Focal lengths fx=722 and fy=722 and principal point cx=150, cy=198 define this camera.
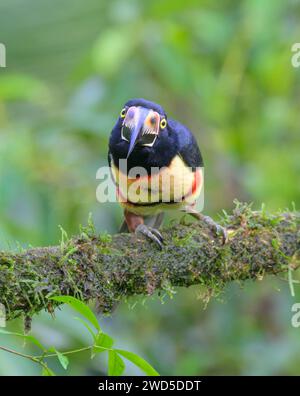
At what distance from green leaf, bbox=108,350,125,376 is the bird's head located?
117cm

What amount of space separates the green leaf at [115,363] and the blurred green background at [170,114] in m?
1.48

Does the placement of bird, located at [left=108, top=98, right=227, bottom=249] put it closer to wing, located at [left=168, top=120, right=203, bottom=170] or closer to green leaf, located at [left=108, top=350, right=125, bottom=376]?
wing, located at [left=168, top=120, right=203, bottom=170]

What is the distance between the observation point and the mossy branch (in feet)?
8.58

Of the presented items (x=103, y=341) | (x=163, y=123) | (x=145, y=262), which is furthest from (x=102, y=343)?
(x=163, y=123)

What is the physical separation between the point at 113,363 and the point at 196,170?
1531 mm

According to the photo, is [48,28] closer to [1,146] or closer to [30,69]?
[30,69]

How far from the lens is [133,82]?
473 centimetres

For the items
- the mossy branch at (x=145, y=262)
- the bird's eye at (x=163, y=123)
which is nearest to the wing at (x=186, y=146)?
the bird's eye at (x=163, y=123)

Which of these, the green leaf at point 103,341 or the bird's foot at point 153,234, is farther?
the bird's foot at point 153,234

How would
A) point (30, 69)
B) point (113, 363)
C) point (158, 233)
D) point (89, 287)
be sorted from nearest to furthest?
point (113, 363)
point (89, 287)
point (158, 233)
point (30, 69)

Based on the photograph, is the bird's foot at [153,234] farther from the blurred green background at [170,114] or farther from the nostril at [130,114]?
the blurred green background at [170,114]

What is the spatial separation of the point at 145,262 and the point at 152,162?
62 centimetres

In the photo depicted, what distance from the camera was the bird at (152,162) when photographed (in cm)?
328

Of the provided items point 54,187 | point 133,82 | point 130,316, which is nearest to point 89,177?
point 54,187
